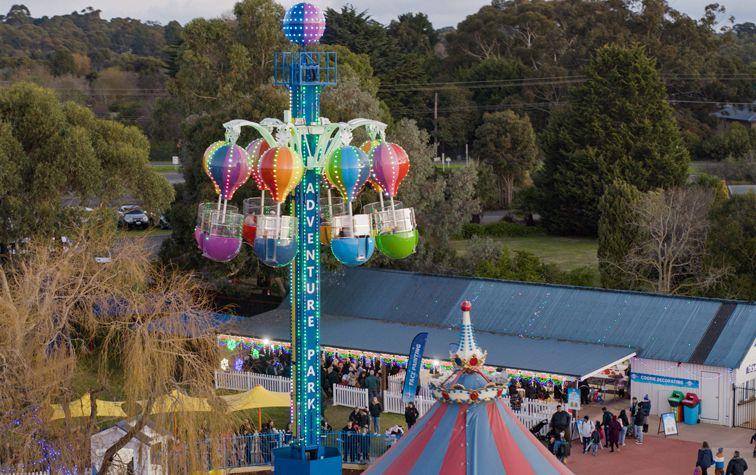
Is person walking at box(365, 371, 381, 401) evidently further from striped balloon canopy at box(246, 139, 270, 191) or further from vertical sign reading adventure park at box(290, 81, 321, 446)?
striped balloon canopy at box(246, 139, 270, 191)

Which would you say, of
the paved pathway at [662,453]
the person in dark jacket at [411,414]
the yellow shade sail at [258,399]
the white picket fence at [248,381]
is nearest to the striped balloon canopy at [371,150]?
the yellow shade sail at [258,399]

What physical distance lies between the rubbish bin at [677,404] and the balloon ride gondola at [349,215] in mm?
10648

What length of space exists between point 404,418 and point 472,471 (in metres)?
15.0

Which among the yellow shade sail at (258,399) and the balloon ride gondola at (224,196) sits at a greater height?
the balloon ride gondola at (224,196)

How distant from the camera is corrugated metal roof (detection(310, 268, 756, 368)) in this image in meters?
32.6

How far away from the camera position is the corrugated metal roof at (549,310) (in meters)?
32.6

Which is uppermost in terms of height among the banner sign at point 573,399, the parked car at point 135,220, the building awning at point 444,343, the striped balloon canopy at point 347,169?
the striped balloon canopy at point 347,169

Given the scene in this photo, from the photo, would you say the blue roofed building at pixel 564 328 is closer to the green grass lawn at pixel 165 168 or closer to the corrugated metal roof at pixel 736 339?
the corrugated metal roof at pixel 736 339

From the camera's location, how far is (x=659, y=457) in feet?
96.0

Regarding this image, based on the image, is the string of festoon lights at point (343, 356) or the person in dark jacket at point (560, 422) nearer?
the person in dark jacket at point (560, 422)

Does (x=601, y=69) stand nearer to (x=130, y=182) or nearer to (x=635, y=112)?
(x=635, y=112)

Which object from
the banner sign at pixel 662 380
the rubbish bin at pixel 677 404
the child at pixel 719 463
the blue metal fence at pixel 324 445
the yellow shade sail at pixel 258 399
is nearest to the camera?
the child at pixel 719 463

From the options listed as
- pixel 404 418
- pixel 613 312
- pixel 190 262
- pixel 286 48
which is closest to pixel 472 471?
pixel 404 418

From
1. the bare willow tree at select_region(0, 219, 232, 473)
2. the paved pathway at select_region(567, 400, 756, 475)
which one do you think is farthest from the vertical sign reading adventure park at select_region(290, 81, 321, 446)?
the paved pathway at select_region(567, 400, 756, 475)
